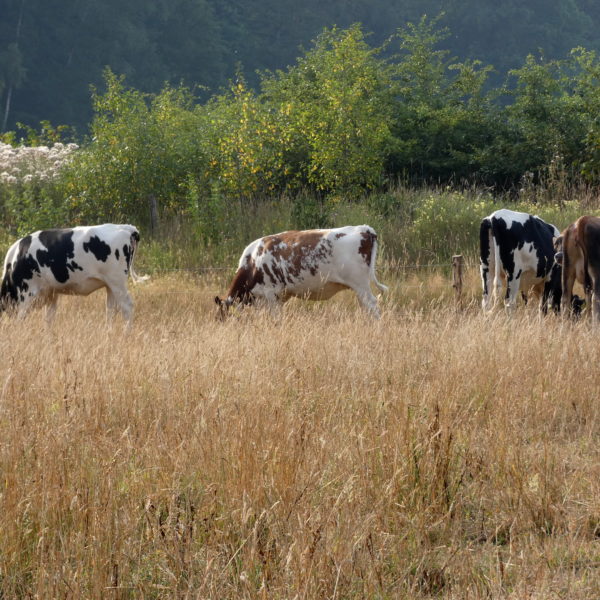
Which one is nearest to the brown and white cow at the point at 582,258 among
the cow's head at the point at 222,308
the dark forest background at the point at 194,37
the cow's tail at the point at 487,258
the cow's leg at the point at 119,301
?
the cow's tail at the point at 487,258

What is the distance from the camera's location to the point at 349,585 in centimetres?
345

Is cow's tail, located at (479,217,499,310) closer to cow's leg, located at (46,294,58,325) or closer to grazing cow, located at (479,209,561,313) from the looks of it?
grazing cow, located at (479,209,561,313)

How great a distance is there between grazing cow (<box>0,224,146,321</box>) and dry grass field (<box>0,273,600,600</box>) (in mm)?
4699

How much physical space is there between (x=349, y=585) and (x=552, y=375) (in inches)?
143

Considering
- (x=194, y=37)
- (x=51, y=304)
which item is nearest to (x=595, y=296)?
(x=51, y=304)

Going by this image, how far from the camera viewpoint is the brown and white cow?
32.9ft

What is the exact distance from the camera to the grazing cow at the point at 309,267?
1193 cm

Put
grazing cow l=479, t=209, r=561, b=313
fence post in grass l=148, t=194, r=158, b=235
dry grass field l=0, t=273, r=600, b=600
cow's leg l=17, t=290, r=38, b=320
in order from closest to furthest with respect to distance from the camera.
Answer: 1. dry grass field l=0, t=273, r=600, b=600
2. cow's leg l=17, t=290, r=38, b=320
3. grazing cow l=479, t=209, r=561, b=313
4. fence post in grass l=148, t=194, r=158, b=235

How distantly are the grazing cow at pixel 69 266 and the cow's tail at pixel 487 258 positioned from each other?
15.4 feet

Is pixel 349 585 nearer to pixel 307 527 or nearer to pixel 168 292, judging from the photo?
pixel 307 527

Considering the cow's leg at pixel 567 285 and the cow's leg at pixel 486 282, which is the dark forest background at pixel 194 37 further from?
the cow's leg at pixel 567 285

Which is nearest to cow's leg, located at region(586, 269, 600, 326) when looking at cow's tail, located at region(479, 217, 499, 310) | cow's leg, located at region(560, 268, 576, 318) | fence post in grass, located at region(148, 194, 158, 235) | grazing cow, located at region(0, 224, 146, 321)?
cow's leg, located at region(560, 268, 576, 318)

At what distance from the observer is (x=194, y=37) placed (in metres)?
59.4

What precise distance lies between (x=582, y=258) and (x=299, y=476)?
7074 mm
